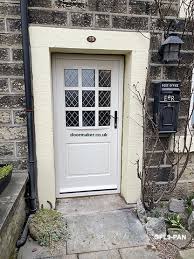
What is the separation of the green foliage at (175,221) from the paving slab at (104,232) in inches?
15.8

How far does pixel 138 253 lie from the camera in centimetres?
263

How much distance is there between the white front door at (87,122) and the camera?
3.34 m

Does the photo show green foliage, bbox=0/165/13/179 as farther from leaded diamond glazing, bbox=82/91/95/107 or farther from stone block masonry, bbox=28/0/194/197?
stone block masonry, bbox=28/0/194/197

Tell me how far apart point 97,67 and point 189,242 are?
263cm

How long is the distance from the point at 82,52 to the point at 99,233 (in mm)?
2420

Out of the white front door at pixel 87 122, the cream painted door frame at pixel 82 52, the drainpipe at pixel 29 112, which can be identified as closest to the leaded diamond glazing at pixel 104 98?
the white front door at pixel 87 122

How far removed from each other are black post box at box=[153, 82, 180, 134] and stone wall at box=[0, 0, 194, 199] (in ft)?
0.51

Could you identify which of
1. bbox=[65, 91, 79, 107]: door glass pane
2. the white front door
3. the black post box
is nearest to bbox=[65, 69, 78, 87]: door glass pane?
the white front door

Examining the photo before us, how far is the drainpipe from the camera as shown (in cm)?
270

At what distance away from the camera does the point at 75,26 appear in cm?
291

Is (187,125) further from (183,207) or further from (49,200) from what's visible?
(49,200)

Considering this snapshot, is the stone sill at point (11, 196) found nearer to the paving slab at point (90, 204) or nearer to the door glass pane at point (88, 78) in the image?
the paving slab at point (90, 204)

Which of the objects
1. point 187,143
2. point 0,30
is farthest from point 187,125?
point 0,30
